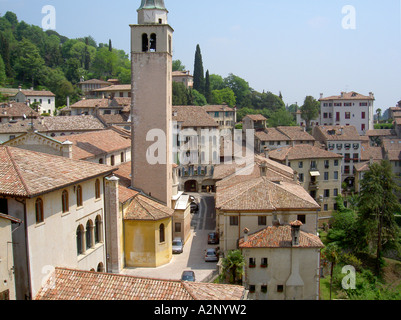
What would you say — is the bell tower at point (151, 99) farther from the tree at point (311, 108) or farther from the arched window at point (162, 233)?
the tree at point (311, 108)

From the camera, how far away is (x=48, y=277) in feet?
59.9

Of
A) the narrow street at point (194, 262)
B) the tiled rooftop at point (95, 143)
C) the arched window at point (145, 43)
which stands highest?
the arched window at point (145, 43)

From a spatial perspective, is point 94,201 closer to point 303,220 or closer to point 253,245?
point 253,245

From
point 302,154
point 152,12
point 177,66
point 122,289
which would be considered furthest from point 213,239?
point 177,66

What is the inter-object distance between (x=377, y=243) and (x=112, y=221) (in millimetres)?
33411

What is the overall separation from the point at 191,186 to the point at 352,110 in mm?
47288

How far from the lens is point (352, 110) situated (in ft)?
299

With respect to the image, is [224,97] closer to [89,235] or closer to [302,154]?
[302,154]

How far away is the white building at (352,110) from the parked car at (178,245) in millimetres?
67220

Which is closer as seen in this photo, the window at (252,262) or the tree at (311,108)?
the window at (252,262)

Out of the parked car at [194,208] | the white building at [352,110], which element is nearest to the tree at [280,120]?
the white building at [352,110]

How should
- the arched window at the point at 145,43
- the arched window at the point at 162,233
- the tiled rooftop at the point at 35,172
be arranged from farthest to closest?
the arched window at the point at 145,43 < the arched window at the point at 162,233 < the tiled rooftop at the point at 35,172

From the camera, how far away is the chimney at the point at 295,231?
27.4m
